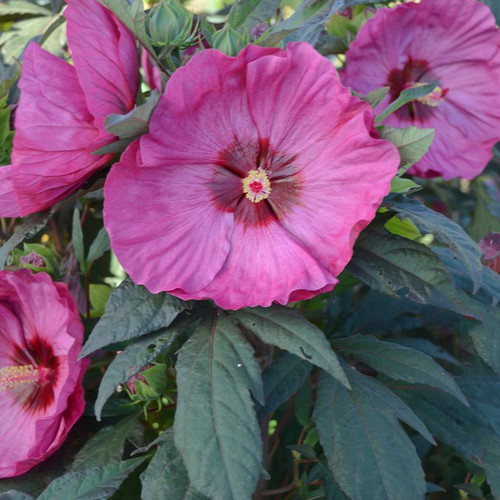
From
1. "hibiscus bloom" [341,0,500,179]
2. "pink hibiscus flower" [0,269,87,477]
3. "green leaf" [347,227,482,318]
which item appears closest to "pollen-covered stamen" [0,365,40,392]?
"pink hibiscus flower" [0,269,87,477]

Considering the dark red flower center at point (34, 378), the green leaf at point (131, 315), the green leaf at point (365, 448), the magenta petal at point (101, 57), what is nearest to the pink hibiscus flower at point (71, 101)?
the magenta petal at point (101, 57)

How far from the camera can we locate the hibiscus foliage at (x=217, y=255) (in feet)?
1.95

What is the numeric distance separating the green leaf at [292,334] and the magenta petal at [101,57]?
0.74ft

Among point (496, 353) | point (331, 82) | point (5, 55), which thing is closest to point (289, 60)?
point (331, 82)

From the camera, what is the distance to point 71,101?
61 centimetres

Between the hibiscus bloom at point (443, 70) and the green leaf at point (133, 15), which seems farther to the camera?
the hibiscus bloom at point (443, 70)

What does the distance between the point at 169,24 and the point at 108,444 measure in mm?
428

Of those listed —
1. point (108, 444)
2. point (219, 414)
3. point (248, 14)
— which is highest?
point (248, 14)

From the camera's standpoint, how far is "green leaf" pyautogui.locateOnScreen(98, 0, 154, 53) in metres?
0.60

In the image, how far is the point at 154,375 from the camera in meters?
0.74

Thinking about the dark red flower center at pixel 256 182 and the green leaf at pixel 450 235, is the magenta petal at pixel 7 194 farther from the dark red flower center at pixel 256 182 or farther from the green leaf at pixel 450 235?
the green leaf at pixel 450 235

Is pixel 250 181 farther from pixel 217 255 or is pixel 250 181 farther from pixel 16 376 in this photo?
pixel 16 376

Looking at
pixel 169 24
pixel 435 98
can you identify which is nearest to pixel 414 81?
pixel 435 98

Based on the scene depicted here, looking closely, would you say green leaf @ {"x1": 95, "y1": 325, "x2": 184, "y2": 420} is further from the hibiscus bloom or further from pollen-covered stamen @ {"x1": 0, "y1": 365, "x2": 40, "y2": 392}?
the hibiscus bloom
